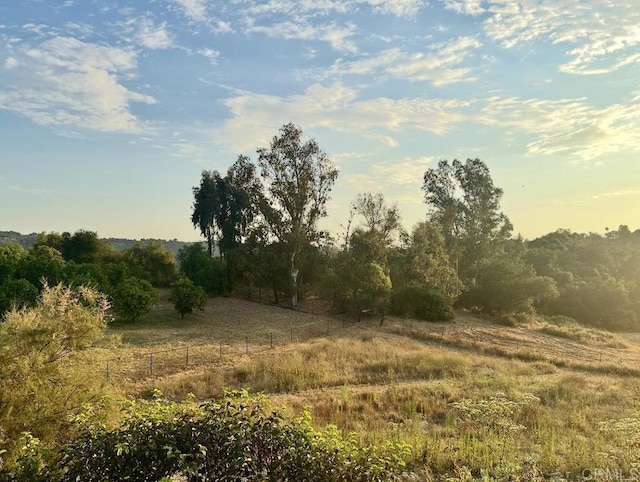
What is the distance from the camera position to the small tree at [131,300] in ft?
100

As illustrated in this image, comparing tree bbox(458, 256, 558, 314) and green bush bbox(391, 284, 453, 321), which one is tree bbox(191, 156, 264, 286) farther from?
tree bbox(458, 256, 558, 314)

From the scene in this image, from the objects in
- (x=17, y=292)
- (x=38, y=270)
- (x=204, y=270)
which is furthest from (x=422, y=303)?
(x=38, y=270)

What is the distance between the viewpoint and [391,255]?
41562 millimetres

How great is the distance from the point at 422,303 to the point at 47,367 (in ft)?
103

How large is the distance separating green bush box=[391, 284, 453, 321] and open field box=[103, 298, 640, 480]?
255 cm

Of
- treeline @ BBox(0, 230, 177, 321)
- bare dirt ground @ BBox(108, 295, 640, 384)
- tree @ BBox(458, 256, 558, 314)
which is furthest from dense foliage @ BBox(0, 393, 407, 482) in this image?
tree @ BBox(458, 256, 558, 314)

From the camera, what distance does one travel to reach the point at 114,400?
29.4 feet

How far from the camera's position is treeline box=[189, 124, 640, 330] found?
37.9 meters

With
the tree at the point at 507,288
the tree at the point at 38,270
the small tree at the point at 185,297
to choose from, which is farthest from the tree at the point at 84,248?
the tree at the point at 507,288

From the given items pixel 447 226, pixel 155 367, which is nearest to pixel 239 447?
pixel 155 367

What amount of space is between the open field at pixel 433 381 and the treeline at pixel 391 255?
4008 mm

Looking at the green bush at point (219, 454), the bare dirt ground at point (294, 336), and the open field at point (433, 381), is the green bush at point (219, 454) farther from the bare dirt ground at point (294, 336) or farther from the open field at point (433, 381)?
the bare dirt ground at point (294, 336)

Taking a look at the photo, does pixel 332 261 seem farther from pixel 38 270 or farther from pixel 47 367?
pixel 47 367

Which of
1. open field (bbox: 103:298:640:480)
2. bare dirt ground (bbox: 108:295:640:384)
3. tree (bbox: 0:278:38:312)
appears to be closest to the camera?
open field (bbox: 103:298:640:480)
